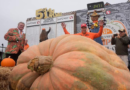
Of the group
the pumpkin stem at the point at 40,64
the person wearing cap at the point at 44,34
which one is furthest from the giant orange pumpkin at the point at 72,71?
the person wearing cap at the point at 44,34

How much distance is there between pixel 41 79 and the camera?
1188 millimetres

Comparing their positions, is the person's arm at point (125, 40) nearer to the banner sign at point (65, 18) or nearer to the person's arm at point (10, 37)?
the banner sign at point (65, 18)

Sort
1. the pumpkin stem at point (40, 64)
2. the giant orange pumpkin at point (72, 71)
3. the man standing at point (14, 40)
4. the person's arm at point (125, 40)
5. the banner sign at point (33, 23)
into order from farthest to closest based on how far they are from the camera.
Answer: the banner sign at point (33, 23), the man standing at point (14, 40), the person's arm at point (125, 40), the pumpkin stem at point (40, 64), the giant orange pumpkin at point (72, 71)

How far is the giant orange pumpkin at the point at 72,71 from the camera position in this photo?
1026 mm

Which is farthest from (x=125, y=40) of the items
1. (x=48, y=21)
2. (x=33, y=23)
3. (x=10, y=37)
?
(x=33, y=23)

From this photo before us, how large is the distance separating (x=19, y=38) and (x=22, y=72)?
9.55 ft

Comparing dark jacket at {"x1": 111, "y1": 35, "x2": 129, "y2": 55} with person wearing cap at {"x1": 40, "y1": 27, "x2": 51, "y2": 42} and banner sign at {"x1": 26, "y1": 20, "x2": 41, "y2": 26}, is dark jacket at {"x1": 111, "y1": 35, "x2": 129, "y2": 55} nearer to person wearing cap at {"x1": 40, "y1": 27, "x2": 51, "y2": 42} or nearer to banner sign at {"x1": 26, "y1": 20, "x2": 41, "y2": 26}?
person wearing cap at {"x1": 40, "y1": 27, "x2": 51, "y2": 42}

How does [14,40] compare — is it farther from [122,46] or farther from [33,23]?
[33,23]

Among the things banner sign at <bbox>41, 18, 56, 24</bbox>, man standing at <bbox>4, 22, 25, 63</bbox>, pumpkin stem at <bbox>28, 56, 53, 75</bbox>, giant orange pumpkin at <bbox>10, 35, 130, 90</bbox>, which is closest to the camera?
giant orange pumpkin at <bbox>10, 35, 130, 90</bbox>

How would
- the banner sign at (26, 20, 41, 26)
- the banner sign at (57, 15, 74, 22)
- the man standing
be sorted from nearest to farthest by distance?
the man standing → the banner sign at (57, 15, 74, 22) → the banner sign at (26, 20, 41, 26)

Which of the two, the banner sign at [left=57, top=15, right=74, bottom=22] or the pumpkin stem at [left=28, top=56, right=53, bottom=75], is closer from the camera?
the pumpkin stem at [left=28, top=56, right=53, bottom=75]

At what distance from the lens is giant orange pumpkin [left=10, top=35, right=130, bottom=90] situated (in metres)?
1.03

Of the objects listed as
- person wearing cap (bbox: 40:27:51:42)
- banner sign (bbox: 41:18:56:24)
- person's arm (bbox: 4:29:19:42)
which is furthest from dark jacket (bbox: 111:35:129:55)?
banner sign (bbox: 41:18:56:24)

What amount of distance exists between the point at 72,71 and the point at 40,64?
0.28 meters
